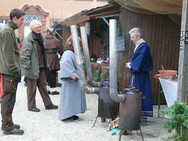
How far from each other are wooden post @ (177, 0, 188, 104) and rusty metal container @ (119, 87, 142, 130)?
64cm

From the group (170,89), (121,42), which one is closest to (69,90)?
(170,89)

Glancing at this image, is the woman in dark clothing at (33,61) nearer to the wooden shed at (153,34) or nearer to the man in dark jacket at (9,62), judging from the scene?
the man in dark jacket at (9,62)

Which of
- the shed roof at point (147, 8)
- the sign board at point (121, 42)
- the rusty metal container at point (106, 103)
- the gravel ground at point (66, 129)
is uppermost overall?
the shed roof at point (147, 8)

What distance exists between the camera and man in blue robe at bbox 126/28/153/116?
182 inches

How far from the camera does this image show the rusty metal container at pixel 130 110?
12.3 feet

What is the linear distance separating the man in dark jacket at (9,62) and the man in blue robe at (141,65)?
205cm

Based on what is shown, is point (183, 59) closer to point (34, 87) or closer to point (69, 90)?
point (69, 90)

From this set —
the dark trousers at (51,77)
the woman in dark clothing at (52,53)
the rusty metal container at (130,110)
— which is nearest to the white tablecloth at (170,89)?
the rusty metal container at (130,110)

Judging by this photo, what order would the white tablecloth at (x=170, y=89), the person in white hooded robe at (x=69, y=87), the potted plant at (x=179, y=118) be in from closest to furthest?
the potted plant at (x=179, y=118) < the white tablecloth at (x=170, y=89) < the person in white hooded robe at (x=69, y=87)

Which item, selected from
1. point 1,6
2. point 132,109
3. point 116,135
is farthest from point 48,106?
point 1,6

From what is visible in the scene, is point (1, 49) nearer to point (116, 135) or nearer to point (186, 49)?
point (116, 135)

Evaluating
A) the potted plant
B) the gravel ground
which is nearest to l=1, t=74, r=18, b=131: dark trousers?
the gravel ground

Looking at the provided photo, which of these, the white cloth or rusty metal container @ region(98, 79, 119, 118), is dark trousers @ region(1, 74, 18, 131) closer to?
the white cloth

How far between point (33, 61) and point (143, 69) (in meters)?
2.35
